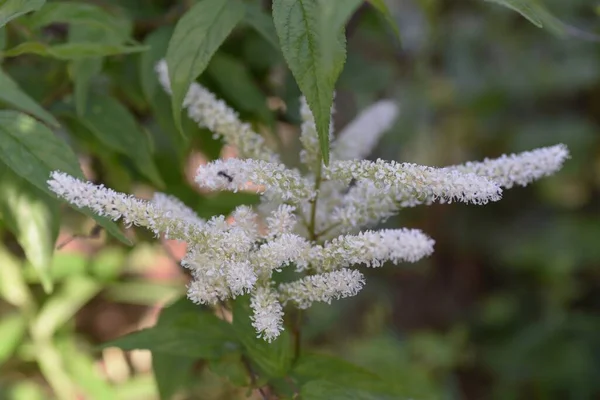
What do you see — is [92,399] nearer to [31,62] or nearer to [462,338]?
[31,62]

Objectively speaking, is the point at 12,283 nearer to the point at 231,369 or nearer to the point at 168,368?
the point at 168,368

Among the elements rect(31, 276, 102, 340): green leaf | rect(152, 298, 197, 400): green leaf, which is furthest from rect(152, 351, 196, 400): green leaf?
rect(31, 276, 102, 340): green leaf

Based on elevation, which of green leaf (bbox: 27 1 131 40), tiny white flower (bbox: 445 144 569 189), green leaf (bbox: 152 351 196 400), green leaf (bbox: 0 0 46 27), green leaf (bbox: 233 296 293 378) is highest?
green leaf (bbox: 0 0 46 27)

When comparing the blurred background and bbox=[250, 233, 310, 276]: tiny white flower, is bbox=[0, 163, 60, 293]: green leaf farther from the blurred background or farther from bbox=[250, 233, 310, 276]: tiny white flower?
bbox=[250, 233, 310, 276]: tiny white flower

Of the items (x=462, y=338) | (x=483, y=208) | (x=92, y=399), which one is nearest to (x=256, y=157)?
(x=92, y=399)

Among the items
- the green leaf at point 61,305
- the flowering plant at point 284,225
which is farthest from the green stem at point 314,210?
the green leaf at point 61,305

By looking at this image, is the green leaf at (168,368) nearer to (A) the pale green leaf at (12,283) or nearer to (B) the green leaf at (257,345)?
(B) the green leaf at (257,345)
